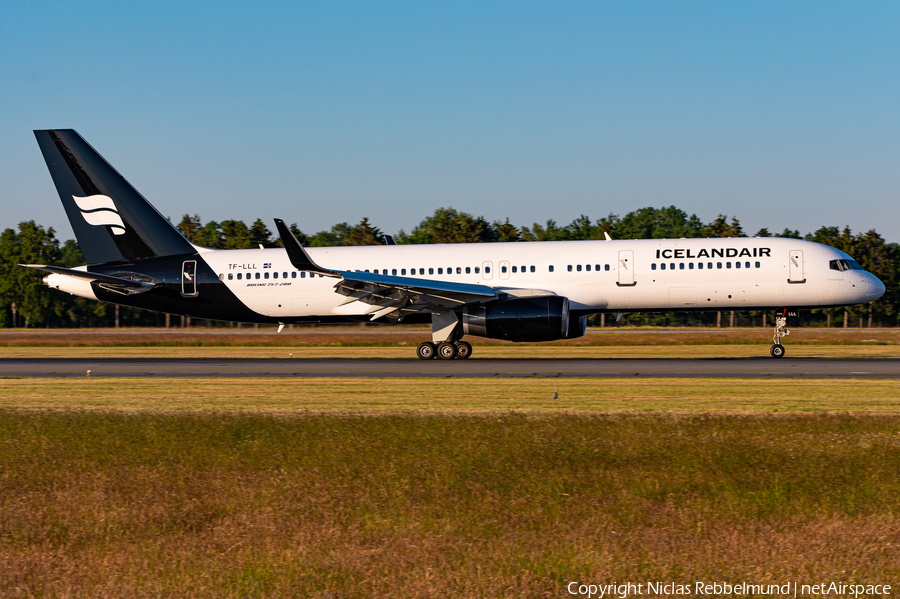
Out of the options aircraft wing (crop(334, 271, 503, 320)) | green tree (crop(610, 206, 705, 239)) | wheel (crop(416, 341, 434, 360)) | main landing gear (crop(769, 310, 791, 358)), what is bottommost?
wheel (crop(416, 341, 434, 360))

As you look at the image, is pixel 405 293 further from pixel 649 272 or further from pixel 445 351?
pixel 649 272

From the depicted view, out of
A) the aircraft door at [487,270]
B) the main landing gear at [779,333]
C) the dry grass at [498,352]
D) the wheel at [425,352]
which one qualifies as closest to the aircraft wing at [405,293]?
the aircraft door at [487,270]

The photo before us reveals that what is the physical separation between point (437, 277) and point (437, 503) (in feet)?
67.2

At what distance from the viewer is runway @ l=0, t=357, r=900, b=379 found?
74.7 ft

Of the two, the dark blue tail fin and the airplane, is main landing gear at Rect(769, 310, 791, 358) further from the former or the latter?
the dark blue tail fin

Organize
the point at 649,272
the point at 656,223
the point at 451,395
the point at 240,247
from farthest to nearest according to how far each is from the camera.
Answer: the point at 656,223
the point at 240,247
the point at 649,272
the point at 451,395

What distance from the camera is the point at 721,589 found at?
→ 693cm

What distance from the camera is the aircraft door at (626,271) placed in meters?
28.5

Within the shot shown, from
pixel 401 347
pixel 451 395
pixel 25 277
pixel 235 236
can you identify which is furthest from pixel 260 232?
pixel 451 395

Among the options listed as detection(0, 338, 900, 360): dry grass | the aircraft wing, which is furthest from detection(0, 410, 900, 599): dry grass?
detection(0, 338, 900, 360): dry grass

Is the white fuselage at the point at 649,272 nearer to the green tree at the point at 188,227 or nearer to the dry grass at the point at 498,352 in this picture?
the dry grass at the point at 498,352

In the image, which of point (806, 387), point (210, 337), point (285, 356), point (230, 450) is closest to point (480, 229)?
point (210, 337)

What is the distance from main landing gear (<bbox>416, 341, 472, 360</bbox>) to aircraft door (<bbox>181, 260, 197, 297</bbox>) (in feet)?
30.8

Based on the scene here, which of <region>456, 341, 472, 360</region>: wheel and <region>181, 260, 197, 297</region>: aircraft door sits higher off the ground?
<region>181, 260, 197, 297</region>: aircraft door
